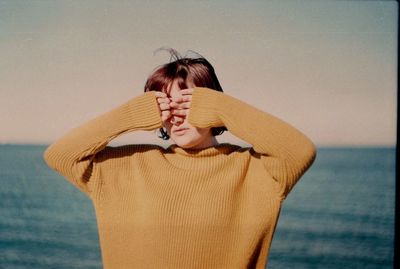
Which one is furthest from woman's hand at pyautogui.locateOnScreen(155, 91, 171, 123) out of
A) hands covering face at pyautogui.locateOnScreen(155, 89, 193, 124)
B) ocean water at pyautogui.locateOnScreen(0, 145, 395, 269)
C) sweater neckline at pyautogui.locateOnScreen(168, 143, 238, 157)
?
ocean water at pyautogui.locateOnScreen(0, 145, 395, 269)

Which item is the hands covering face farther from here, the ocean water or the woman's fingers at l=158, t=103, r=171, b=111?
the ocean water

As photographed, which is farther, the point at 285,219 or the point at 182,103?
the point at 285,219

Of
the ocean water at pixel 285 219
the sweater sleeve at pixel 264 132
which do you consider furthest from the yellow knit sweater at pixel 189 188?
the ocean water at pixel 285 219

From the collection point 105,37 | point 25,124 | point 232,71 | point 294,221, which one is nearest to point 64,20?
point 105,37

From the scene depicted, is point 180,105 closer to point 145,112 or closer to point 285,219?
point 145,112

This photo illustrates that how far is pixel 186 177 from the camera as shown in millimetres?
1119

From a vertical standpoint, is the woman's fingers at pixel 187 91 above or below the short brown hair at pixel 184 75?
below

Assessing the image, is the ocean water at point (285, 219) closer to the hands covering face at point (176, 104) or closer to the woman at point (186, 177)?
the woman at point (186, 177)

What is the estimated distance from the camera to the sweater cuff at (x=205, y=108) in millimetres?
1069

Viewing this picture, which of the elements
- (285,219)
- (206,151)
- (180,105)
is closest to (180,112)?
(180,105)

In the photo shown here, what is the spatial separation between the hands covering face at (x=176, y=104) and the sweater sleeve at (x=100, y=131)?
0.8 inches

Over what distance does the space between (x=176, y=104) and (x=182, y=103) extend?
0.02 meters

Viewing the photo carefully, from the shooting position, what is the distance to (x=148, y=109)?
43.1 inches

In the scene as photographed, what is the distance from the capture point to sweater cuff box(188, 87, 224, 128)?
1.07m
